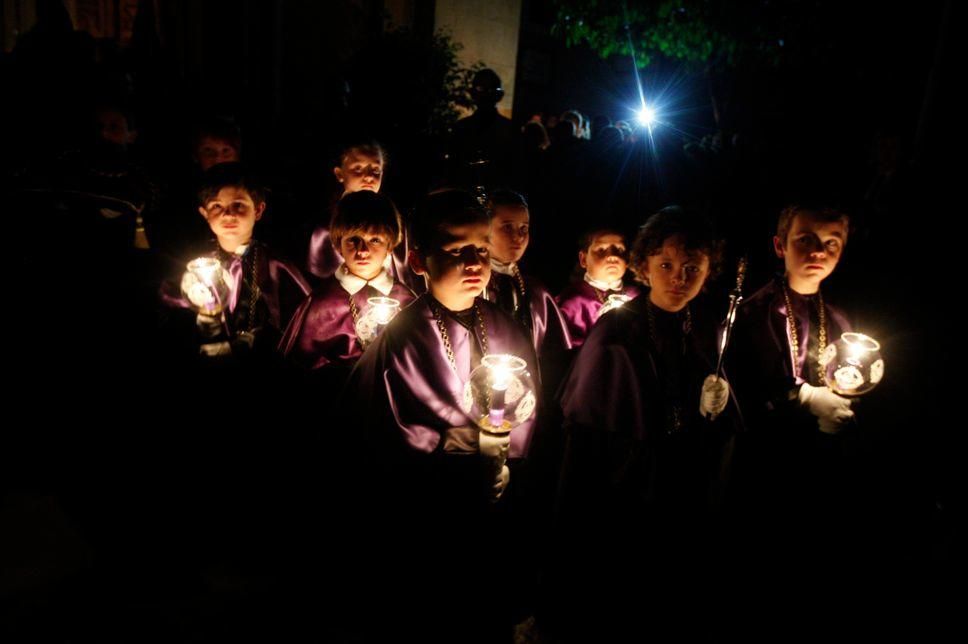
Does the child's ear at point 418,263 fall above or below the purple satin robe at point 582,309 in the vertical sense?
above

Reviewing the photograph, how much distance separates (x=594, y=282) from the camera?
460 centimetres

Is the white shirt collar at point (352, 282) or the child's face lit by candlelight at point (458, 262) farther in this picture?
the white shirt collar at point (352, 282)

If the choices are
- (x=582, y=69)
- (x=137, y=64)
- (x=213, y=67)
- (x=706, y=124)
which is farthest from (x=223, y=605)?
(x=706, y=124)

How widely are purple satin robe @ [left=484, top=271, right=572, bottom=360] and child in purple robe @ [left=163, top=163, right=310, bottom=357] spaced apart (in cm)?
137

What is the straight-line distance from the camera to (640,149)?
7.80 meters

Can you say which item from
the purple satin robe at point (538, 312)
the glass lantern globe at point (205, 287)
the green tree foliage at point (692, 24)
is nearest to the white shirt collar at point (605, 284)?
the purple satin robe at point (538, 312)

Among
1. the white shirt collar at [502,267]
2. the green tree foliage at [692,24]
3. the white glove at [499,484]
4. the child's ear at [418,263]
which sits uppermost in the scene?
the green tree foliage at [692,24]

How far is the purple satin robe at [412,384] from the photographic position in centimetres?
293

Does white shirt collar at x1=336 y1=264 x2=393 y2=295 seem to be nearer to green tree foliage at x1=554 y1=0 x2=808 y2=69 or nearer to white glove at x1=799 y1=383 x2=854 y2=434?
white glove at x1=799 y1=383 x2=854 y2=434

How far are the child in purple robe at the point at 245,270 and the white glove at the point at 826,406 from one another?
3390 mm

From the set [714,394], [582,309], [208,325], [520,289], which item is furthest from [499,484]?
[582,309]

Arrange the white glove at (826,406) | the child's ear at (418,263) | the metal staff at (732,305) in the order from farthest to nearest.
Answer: the white glove at (826,406) → the child's ear at (418,263) → the metal staff at (732,305)

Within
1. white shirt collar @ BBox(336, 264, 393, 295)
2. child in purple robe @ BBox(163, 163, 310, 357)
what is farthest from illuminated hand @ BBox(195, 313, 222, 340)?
white shirt collar @ BBox(336, 264, 393, 295)

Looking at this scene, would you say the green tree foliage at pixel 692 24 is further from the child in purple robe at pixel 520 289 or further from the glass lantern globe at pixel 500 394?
the glass lantern globe at pixel 500 394
